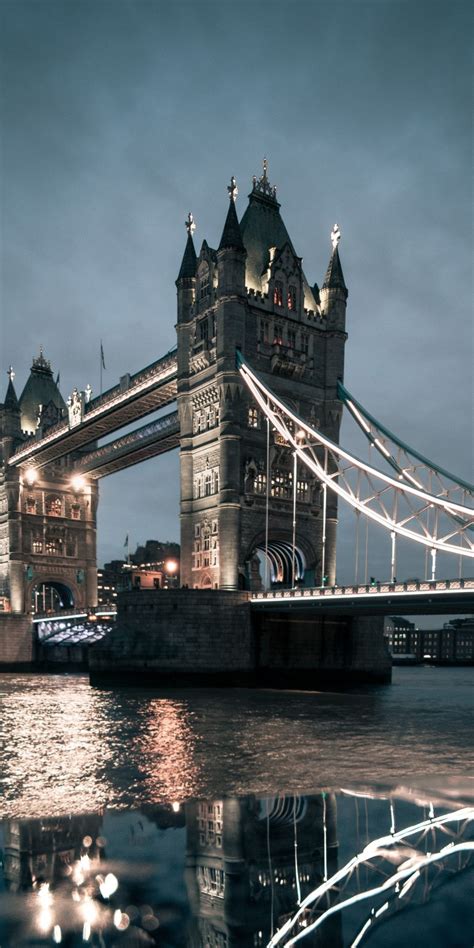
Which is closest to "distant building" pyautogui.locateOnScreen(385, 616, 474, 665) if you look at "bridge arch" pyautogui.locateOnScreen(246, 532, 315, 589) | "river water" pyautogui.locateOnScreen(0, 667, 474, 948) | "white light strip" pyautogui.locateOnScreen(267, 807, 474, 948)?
"bridge arch" pyautogui.locateOnScreen(246, 532, 315, 589)

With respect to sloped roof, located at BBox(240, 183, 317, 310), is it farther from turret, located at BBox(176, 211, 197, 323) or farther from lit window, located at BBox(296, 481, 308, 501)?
lit window, located at BBox(296, 481, 308, 501)

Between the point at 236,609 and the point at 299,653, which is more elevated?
the point at 236,609

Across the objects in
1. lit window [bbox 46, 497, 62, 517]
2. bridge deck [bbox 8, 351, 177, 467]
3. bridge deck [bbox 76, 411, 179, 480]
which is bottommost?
lit window [bbox 46, 497, 62, 517]

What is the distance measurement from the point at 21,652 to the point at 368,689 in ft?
128

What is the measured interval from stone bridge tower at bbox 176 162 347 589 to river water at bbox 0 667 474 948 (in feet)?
84.8

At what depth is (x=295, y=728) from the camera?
80.4 ft

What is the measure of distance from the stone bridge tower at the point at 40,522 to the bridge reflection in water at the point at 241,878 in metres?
72.0

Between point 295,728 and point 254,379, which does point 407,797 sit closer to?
point 295,728

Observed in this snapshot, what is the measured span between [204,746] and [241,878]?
12747 millimetres

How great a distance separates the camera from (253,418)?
161ft

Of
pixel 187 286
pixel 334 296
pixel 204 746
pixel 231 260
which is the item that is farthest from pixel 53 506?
pixel 204 746

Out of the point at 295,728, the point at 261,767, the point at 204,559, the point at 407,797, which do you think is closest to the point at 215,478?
the point at 204,559

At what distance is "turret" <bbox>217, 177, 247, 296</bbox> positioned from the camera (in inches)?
1884

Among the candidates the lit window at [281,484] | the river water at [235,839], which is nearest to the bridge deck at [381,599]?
the lit window at [281,484]
